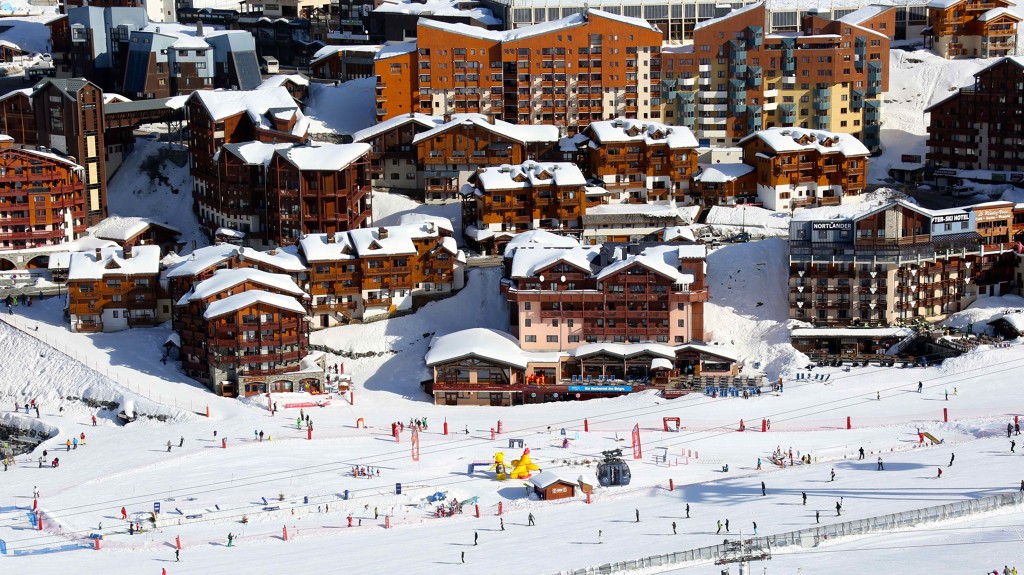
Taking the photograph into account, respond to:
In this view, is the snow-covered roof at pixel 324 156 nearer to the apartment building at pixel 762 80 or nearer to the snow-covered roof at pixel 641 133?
the snow-covered roof at pixel 641 133

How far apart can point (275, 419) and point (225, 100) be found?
113 ft

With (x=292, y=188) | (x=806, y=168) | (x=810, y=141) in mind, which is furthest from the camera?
(x=810, y=141)

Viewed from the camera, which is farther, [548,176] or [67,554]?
[548,176]

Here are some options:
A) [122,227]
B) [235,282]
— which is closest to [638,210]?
[235,282]

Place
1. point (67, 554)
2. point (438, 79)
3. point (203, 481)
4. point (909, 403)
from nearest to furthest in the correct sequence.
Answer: point (67, 554), point (203, 481), point (909, 403), point (438, 79)

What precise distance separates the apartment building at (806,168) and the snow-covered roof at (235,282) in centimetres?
3406

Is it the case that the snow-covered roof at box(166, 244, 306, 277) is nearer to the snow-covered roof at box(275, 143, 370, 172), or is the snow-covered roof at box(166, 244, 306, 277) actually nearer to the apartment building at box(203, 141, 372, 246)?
the apartment building at box(203, 141, 372, 246)

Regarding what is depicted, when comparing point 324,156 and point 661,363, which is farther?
point 324,156

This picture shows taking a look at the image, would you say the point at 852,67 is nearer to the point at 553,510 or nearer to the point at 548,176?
the point at 548,176

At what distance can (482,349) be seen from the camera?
107375 mm

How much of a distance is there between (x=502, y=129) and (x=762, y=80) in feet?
64.3

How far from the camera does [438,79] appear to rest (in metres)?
138

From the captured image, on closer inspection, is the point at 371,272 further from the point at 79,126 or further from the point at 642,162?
the point at 79,126

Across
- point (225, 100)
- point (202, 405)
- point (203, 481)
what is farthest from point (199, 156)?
point (203, 481)
